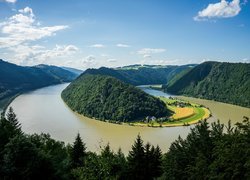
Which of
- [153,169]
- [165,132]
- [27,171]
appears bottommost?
[165,132]

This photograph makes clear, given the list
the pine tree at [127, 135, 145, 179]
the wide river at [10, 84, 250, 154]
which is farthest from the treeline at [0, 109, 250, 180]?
the wide river at [10, 84, 250, 154]

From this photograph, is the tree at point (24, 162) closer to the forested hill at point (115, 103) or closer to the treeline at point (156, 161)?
the treeline at point (156, 161)

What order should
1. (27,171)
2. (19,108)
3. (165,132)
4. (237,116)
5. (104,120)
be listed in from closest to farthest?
(27,171) < (165,132) < (104,120) < (237,116) < (19,108)

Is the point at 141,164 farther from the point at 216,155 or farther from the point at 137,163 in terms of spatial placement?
the point at 216,155

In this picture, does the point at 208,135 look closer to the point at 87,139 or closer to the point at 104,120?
the point at 87,139

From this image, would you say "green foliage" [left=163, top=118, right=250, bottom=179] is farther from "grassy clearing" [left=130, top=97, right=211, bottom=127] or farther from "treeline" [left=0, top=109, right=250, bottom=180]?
"grassy clearing" [left=130, top=97, right=211, bottom=127]

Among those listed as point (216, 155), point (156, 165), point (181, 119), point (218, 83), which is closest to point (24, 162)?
point (156, 165)

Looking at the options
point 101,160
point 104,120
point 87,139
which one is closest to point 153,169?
point 101,160
